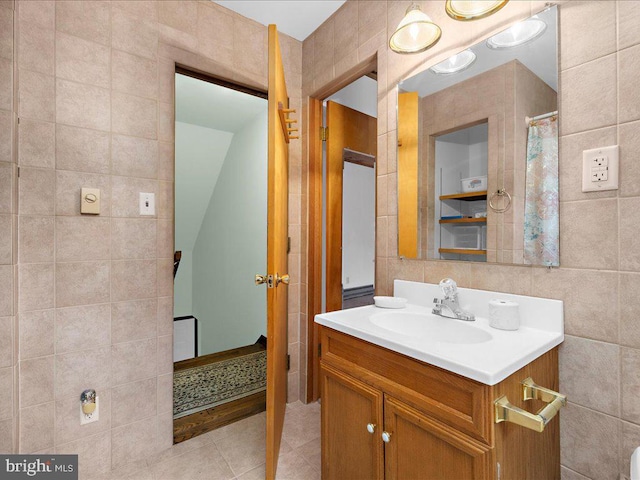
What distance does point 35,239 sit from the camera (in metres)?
1.32

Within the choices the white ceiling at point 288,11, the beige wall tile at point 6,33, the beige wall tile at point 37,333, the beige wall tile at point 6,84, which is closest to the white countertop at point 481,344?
the beige wall tile at point 37,333

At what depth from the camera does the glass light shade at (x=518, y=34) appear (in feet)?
3.42

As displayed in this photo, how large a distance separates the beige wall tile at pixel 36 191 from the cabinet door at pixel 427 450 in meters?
1.58

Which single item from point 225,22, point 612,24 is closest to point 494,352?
point 612,24

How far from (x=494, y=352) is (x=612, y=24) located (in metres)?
1.00

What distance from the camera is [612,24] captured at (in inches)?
35.3

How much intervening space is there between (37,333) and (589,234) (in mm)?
2099

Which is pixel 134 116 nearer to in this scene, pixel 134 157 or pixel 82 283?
pixel 134 157

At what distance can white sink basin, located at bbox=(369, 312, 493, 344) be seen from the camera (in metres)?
1.08

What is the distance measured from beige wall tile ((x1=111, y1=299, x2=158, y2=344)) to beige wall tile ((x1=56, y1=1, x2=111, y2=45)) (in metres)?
1.25

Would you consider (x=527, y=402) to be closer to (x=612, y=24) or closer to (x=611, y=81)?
(x=611, y=81)

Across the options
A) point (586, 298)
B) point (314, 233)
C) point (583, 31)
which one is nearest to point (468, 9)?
point (583, 31)

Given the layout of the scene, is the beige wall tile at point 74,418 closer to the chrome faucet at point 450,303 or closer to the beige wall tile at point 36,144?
the beige wall tile at point 36,144

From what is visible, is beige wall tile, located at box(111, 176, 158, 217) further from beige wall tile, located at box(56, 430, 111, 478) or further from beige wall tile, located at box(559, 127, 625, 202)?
beige wall tile, located at box(559, 127, 625, 202)
